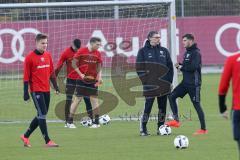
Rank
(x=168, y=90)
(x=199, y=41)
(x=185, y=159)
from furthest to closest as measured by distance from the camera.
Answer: (x=199, y=41) → (x=168, y=90) → (x=185, y=159)

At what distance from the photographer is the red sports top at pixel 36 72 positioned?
43.3 feet

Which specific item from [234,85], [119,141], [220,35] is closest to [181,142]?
[119,141]

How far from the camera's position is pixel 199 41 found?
31641mm

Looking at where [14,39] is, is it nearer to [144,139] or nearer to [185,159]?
[144,139]

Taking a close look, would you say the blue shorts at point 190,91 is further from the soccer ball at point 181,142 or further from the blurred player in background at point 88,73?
the soccer ball at point 181,142

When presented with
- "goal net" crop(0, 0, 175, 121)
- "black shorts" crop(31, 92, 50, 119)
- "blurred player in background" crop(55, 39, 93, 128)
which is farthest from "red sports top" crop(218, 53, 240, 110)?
"goal net" crop(0, 0, 175, 121)

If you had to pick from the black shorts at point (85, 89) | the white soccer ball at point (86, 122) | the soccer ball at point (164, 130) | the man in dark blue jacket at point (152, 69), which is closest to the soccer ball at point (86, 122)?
the white soccer ball at point (86, 122)

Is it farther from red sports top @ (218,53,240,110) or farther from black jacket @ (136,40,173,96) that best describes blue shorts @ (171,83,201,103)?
red sports top @ (218,53,240,110)

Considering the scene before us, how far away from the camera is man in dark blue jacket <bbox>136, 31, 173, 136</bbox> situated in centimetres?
1466

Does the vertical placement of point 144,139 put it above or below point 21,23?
below

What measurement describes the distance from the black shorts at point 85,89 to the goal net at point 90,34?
1.96 meters

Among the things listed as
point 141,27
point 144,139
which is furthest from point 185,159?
point 141,27

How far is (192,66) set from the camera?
14859 millimetres

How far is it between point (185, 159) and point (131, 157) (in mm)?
893
